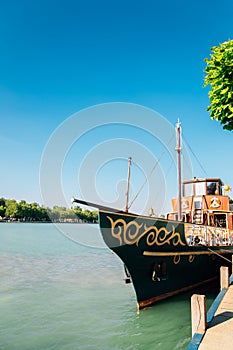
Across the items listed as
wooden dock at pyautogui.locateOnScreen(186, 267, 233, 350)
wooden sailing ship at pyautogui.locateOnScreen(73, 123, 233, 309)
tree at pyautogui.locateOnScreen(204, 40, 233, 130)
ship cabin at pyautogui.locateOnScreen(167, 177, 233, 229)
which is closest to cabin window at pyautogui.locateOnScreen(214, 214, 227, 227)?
ship cabin at pyautogui.locateOnScreen(167, 177, 233, 229)

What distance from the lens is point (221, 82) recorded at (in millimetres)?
8172

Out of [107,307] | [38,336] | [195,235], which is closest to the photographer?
[38,336]

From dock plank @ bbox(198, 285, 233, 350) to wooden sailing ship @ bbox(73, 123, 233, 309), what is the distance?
3.17 m

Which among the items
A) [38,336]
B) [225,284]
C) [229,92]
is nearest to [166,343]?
[225,284]

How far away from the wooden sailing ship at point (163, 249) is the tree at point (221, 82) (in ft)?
12.5

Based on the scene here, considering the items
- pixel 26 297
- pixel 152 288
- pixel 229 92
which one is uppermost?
pixel 229 92

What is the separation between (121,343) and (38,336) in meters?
2.35

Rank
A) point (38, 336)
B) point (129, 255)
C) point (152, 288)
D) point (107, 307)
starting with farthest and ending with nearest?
point (107, 307), point (152, 288), point (129, 255), point (38, 336)

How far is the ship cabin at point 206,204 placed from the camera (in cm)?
1559

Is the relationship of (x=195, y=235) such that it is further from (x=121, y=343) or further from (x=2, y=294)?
(x=2, y=294)

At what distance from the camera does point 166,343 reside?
7883 mm

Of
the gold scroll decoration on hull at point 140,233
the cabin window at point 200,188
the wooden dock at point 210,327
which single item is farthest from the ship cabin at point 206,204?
the wooden dock at point 210,327

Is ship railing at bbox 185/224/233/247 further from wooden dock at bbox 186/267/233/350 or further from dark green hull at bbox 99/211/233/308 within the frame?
wooden dock at bbox 186/267/233/350

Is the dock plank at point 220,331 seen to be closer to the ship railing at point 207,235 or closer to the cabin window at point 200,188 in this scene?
the ship railing at point 207,235
